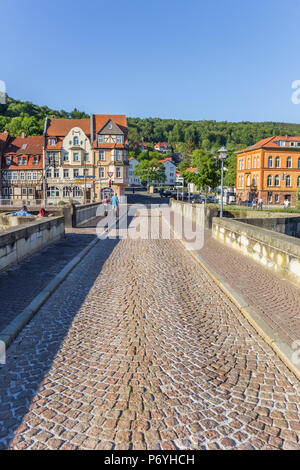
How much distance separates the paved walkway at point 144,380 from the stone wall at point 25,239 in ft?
7.99

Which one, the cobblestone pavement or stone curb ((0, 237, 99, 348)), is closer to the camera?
stone curb ((0, 237, 99, 348))

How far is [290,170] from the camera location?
6097 cm

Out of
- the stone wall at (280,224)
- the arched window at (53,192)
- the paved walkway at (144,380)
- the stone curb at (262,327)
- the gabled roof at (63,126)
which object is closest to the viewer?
the paved walkway at (144,380)

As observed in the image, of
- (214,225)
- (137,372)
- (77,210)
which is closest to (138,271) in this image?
(137,372)

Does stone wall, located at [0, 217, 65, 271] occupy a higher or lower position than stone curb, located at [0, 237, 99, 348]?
higher

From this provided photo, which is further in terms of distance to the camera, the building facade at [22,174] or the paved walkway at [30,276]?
the building facade at [22,174]

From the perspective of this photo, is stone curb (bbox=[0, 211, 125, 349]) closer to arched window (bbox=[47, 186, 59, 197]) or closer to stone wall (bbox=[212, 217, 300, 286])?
stone wall (bbox=[212, 217, 300, 286])

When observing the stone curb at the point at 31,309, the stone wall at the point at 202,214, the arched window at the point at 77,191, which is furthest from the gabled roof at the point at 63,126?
the stone curb at the point at 31,309

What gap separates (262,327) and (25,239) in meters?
7.16

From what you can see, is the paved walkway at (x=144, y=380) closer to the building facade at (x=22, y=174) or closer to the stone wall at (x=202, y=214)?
the stone wall at (x=202, y=214)

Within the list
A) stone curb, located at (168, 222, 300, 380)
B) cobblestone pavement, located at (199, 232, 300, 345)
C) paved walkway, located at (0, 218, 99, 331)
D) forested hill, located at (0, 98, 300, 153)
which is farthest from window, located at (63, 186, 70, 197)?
stone curb, located at (168, 222, 300, 380)

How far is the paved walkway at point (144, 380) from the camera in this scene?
3.19 m

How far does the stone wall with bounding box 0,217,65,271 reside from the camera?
873 cm

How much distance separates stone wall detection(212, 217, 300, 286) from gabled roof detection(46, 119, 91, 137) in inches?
1850
